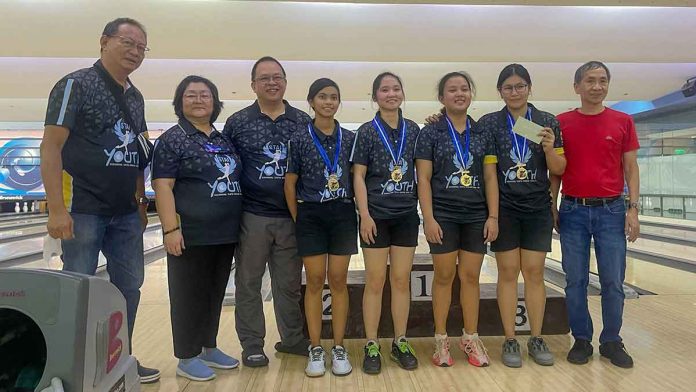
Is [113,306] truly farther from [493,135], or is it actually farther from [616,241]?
[616,241]

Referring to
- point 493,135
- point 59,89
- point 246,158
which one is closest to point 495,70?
point 493,135

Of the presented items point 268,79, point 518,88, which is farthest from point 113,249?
point 518,88

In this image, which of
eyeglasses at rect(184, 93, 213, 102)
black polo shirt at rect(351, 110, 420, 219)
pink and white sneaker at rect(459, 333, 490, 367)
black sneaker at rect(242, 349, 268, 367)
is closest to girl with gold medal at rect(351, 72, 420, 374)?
black polo shirt at rect(351, 110, 420, 219)

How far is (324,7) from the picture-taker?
490 cm

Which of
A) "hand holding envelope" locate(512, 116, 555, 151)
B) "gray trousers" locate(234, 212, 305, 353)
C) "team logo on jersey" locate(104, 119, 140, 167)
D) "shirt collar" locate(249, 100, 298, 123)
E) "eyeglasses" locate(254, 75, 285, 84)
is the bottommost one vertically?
"gray trousers" locate(234, 212, 305, 353)

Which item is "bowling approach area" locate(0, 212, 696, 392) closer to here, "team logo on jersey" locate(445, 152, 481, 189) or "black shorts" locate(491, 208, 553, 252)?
"black shorts" locate(491, 208, 553, 252)

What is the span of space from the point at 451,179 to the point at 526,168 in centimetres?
34

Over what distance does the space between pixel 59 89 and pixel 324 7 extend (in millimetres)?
3654

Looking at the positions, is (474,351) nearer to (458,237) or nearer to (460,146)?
(458,237)

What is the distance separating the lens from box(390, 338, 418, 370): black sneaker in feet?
6.70

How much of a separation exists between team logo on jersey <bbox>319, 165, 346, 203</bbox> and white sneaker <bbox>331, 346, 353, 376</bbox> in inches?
25.8

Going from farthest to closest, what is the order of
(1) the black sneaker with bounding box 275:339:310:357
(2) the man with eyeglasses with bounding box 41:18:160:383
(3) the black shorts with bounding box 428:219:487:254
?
(1) the black sneaker with bounding box 275:339:310:357, (3) the black shorts with bounding box 428:219:487:254, (2) the man with eyeglasses with bounding box 41:18:160:383

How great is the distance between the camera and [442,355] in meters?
2.10

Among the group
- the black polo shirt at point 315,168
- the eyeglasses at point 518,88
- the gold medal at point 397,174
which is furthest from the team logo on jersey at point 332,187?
the eyeglasses at point 518,88
